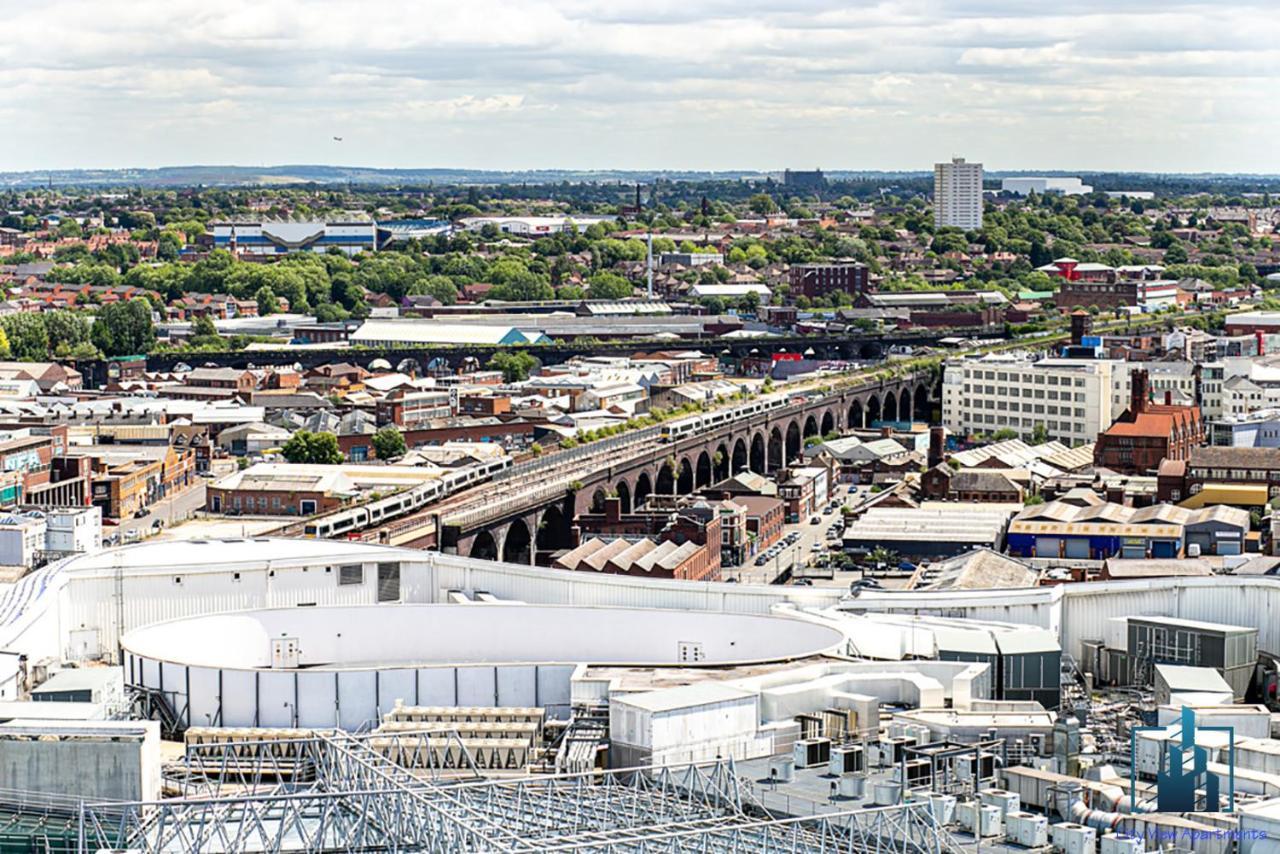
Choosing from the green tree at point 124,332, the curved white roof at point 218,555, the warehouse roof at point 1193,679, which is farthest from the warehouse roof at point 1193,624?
the green tree at point 124,332

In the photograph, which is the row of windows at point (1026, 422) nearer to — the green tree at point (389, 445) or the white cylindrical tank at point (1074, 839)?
the green tree at point (389, 445)

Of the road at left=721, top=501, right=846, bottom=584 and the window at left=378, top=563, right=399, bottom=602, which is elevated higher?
the window at left=378, top=563, right=399, bottom=602

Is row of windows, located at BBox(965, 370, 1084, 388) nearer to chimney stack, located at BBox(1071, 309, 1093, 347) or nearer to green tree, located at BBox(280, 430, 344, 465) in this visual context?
chimney stack, located at BBox(1071, 309, 1093, 347)

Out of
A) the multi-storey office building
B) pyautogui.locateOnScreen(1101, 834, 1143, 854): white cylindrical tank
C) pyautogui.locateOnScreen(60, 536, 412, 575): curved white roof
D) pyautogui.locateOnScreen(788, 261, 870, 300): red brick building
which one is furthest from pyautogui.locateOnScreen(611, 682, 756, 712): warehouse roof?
pyautogui.locateOnScreen(788, 261, 870, 300): red brick building

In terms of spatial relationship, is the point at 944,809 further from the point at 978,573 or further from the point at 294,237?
the point at 294,237

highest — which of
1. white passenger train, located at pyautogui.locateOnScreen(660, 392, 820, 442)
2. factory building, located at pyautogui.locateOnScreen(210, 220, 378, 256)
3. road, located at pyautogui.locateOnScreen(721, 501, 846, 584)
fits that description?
factory building, located at pyautogui.locateOnScreen(210, 220, 378, 256)

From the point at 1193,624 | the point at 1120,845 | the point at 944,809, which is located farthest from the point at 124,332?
the point at 1120,845

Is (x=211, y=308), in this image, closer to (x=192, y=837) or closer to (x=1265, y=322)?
(x=1265, y=322)
